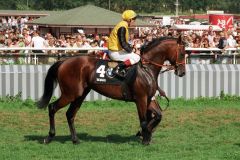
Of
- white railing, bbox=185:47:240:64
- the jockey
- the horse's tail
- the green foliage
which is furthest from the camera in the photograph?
the green foliage

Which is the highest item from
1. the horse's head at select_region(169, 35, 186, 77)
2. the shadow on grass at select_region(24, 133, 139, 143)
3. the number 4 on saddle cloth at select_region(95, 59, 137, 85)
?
the horse's head at select_region(169, 35, 186, 77)

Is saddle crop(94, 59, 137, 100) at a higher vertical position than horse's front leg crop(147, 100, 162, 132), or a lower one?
higher

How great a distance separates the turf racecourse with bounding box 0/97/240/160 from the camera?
10.8 metres

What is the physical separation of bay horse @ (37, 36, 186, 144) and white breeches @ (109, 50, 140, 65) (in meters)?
0.13

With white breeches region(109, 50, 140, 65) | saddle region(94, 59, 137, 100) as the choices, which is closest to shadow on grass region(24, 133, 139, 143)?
saddle region(94, 59, 137, 100)

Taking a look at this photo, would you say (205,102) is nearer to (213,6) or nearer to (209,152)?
(209,152)

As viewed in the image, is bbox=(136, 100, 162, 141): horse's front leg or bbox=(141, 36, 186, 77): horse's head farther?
bbox=(141, 36, 186, 77): horse's head

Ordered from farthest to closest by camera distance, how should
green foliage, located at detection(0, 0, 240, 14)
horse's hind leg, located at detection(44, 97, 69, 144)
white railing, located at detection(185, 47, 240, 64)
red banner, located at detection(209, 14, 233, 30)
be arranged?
green foliage, located at detection(0, 0, 240, 14), red banner, located at detection(209, 14, 233, 30), white railing, located at detection(185, 47, 240, 64), horse's hind leg, located at detection(44, 97, 69, 144)

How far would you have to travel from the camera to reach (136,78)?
11.9 metres

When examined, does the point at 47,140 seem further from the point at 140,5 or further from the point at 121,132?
the point at 140,5

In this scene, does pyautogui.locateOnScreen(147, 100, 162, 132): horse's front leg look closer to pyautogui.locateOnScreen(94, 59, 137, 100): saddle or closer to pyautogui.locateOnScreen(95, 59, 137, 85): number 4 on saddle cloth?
pyautogui.locateOnScreen(94, 59, 137, 100): saddle

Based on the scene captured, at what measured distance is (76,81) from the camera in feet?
39.8

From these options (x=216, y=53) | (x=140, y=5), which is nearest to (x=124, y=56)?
(x=216, y=53)

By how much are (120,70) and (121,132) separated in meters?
1.70
